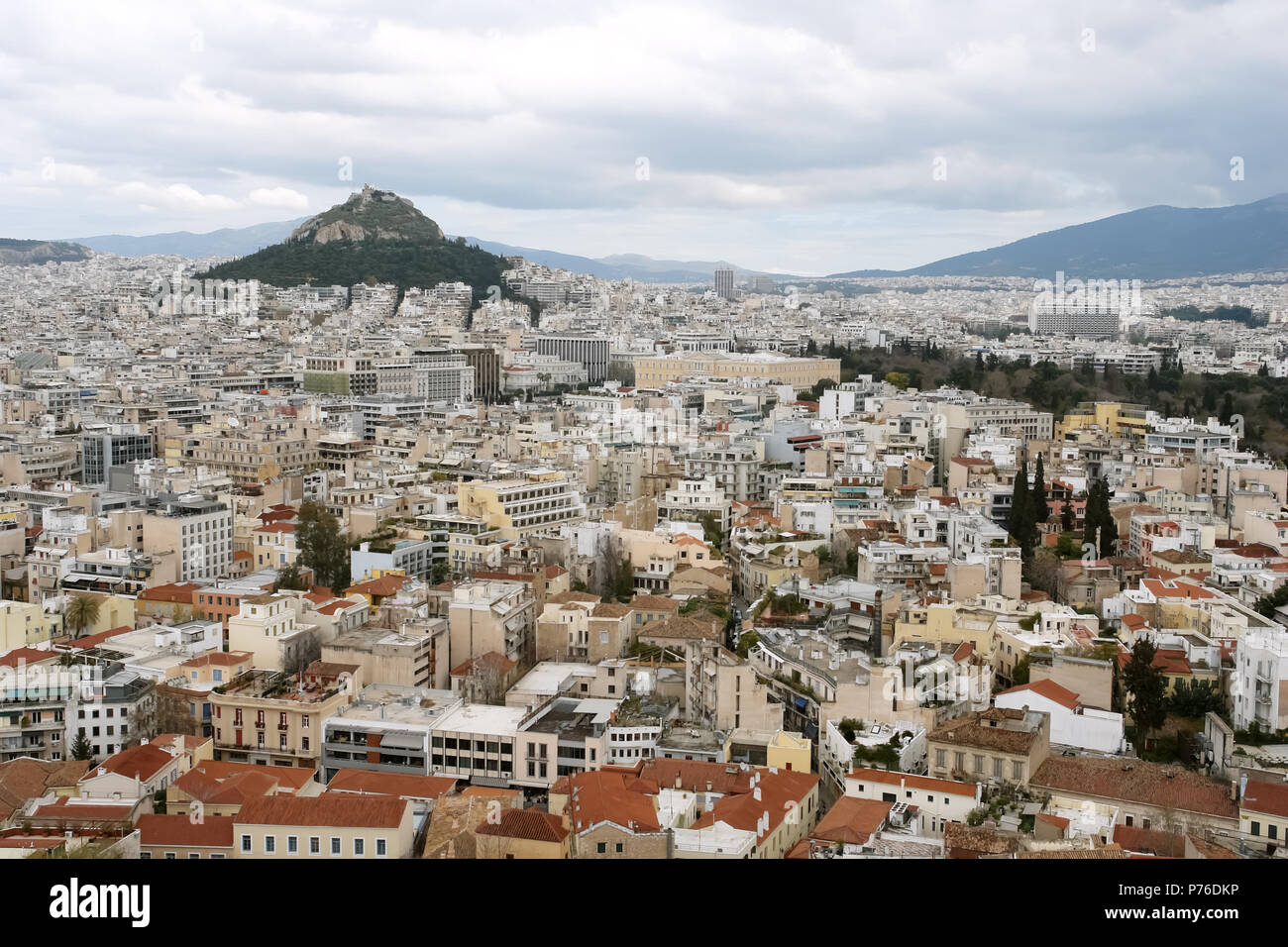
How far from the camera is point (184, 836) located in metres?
4.90

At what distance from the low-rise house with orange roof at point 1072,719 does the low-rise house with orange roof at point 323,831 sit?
306cm

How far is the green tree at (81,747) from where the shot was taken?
20.9 feet

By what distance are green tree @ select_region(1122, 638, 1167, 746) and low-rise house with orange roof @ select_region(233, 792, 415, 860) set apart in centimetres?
360

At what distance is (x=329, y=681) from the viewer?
6.80 m

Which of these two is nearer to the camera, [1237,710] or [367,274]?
[1237,710]

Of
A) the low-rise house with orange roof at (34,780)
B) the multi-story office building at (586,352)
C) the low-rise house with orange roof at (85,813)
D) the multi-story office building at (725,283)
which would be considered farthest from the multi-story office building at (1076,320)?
the low-rise house with orange roof at (85,813)

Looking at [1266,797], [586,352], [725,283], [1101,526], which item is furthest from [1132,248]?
[1266,797]

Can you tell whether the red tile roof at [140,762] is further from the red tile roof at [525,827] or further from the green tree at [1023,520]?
the green tree at [1023,520]

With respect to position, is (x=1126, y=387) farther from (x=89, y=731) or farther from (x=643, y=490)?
(x=89, y=731)

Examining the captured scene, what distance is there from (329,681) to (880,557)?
3.92 m

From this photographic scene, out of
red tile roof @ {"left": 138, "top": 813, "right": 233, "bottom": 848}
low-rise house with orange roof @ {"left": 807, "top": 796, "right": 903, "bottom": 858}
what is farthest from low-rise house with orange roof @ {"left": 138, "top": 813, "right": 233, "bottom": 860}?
low-rise house with orange roof @ {"left": 807, "top": 796, "right": 903, "bottom": 858}

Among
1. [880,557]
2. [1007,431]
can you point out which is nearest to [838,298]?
[1007,431]

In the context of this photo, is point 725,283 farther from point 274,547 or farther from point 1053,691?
point 1053,691

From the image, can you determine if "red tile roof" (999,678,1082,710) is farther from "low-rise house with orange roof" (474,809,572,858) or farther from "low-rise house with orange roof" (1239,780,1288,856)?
"low-rise house with orange roof" (474,809,572,858)
